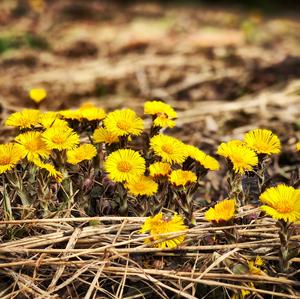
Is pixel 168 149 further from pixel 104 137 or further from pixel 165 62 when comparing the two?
pixel 165 62

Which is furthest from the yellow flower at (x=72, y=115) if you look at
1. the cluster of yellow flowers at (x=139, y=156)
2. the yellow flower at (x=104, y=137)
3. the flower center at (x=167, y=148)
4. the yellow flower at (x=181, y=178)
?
the yellow flower at (x=181, y=178)

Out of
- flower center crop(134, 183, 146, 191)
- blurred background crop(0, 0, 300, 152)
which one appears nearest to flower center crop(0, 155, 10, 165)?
flower center crop(134, 183, 146, 191)

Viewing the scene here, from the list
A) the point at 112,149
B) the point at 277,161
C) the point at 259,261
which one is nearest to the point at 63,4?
the point at 277,161

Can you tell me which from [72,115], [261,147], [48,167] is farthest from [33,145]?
[261,147]

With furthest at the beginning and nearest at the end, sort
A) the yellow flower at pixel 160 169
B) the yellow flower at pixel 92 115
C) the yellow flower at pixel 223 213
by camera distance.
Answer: the yellow flower at pixel 92 115 → the yellow flower at pixel 160 169 → the yellow flower at pixel 223 213

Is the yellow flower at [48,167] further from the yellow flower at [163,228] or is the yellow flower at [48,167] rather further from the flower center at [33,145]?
the yellow flower at [163,228]

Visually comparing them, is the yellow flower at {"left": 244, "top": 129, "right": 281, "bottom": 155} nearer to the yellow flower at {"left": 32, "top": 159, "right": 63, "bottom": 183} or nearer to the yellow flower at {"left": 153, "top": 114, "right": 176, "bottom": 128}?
the yellow flower at {"left": 153, "top": 114, "right": 176, "bottom": 128}

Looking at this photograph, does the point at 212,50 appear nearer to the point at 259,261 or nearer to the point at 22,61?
the point at 22,61
